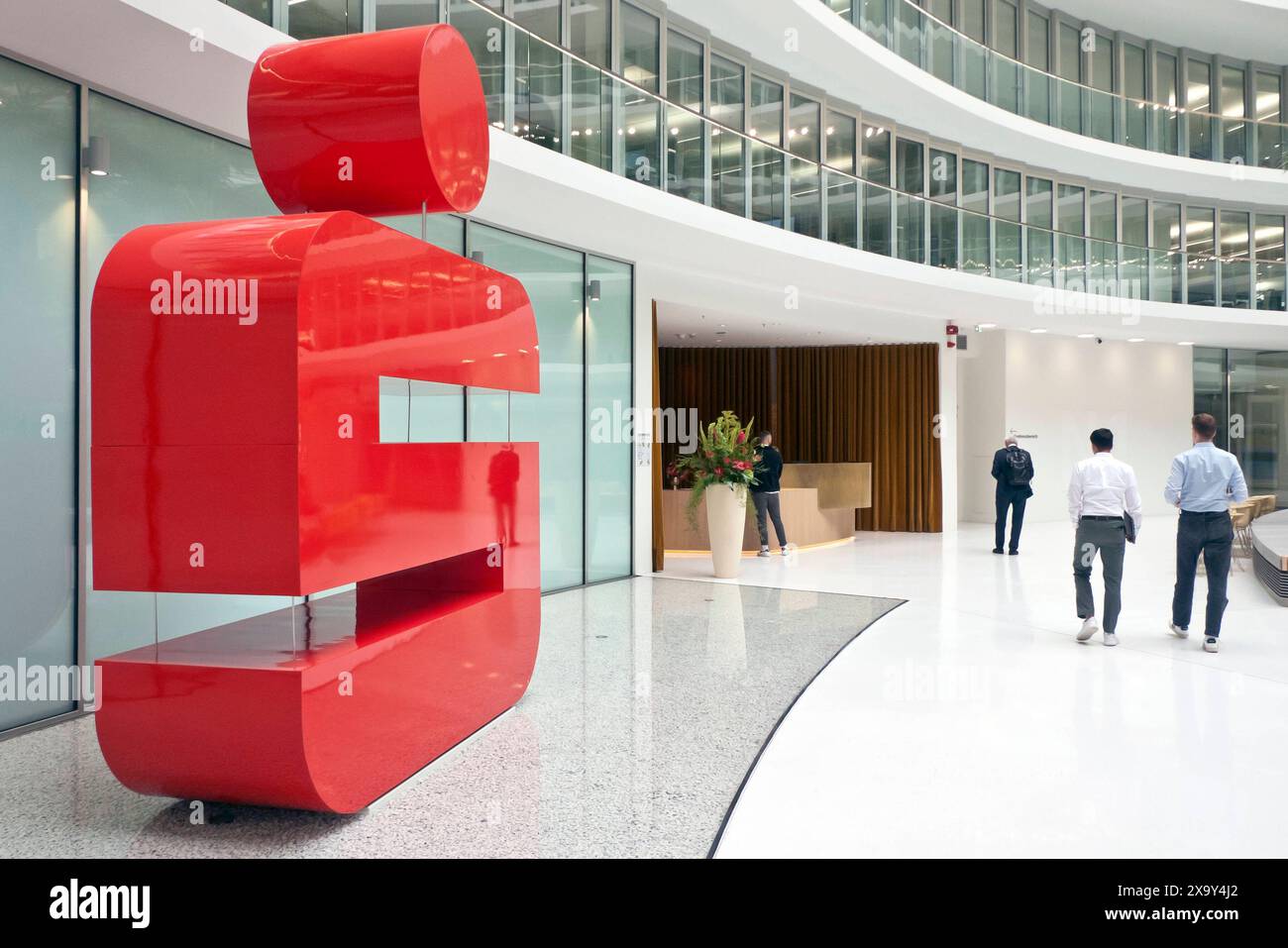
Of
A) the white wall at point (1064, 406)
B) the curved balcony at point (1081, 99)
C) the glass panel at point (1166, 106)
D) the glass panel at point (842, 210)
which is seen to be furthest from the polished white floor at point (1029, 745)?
the glass panel at point (1166, 106)

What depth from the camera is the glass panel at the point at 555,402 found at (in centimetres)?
903

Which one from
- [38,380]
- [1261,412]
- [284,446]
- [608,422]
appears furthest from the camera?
[1261,412]

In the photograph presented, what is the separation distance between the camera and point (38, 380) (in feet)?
16.4

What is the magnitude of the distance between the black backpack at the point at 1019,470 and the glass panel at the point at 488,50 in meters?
9.13

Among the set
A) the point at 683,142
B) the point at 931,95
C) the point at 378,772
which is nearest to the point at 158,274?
the point at 378,772

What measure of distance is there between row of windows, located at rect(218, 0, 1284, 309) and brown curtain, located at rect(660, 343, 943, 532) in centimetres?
282

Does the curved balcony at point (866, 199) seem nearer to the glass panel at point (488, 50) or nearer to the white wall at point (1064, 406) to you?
the glass panel at point (488, 50)

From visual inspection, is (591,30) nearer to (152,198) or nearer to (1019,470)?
(152,198)

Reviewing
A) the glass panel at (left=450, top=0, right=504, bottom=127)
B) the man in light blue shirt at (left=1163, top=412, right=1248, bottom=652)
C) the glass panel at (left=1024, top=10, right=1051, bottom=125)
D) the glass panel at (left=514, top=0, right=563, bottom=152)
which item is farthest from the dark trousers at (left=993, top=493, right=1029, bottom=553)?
the glass panel at (left=450, top=0, right=504, bottom=127)

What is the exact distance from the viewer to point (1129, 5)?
17.6 m

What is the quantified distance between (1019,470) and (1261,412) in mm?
10327

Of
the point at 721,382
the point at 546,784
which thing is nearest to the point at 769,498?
the point at 721,382

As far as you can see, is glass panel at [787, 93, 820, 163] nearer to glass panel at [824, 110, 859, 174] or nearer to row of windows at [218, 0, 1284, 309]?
row of windows at [218, 0, 1284, 309]

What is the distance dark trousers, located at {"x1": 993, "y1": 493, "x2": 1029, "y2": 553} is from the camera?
44.0 feet
